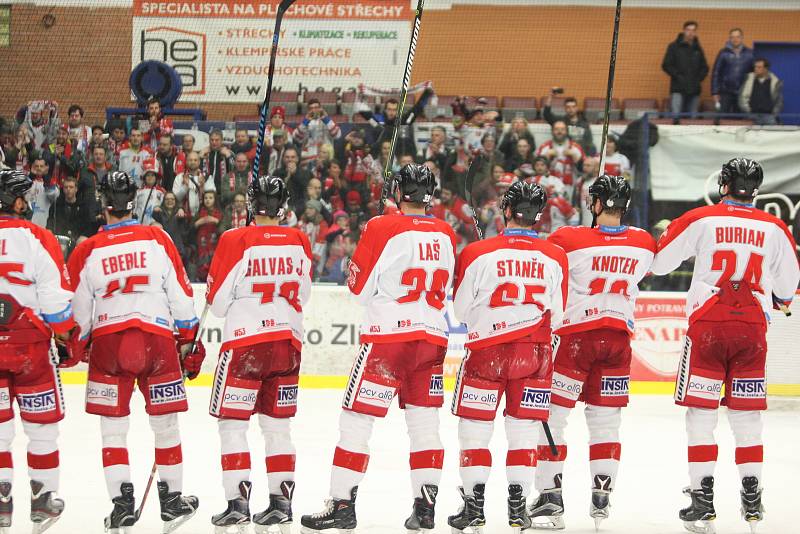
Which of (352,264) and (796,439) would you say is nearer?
(352,264)

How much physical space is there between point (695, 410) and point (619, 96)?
34.3ft

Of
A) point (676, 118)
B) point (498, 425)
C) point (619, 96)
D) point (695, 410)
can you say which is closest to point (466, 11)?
point (619, 96)

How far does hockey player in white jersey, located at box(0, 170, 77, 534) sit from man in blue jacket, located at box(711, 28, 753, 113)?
32.5 feet

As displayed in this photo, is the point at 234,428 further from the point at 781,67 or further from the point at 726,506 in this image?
the point at 781,67

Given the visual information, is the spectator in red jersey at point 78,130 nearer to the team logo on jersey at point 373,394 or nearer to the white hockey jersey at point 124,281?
the white hockey jersey at point 124,281

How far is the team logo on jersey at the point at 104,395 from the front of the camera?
4488 millimetres

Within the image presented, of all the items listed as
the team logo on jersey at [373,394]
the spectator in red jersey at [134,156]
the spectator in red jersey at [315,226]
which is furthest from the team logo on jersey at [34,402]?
the spectator in red jersey at [134,156]

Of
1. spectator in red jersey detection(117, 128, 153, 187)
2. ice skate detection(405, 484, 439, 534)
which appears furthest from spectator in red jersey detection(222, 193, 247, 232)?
ice skate detection(405, 484, 439, 534)

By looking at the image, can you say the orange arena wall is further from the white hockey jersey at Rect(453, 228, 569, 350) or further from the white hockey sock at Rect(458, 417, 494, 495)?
the white hockey sock at Rect(458, 417, 494, 495)

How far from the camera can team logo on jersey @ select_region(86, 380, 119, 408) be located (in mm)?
4488

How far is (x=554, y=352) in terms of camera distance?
5.01 m

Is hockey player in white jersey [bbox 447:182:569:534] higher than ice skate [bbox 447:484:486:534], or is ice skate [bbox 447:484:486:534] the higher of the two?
hockey player in white jersey [bbox 447:182:569:534]

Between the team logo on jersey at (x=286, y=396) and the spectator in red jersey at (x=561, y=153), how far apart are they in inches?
224

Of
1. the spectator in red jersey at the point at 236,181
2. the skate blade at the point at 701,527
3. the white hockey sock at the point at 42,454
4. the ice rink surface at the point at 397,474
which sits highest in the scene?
the spectator in red jersey at the point at 236,181
